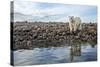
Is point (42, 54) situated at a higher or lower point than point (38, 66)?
higher

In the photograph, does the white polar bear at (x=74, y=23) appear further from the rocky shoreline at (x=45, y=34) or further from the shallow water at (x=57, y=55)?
the shallow water at (x=57, y=55)

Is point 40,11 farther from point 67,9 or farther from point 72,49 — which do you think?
point 72,49

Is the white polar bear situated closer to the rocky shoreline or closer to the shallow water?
the rocky shoreline

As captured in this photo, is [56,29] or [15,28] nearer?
[15,28]

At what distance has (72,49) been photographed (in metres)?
2.75

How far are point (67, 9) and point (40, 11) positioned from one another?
1.36ft

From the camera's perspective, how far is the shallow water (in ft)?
7.97

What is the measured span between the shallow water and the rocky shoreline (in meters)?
0.07

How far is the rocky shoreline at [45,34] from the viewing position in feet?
7.91

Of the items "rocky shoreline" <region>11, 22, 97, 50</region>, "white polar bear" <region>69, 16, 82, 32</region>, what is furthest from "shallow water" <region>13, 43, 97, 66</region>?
"white polar bear" <region>69, 16, 82, 32</region>

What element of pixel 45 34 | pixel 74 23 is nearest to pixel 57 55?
pixel 45 34

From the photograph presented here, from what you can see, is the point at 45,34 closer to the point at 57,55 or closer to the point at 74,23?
the point at 57,55

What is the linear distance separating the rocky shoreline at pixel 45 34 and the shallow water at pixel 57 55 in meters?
0.07

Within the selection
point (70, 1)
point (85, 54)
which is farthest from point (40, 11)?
A: point (85, 54)
